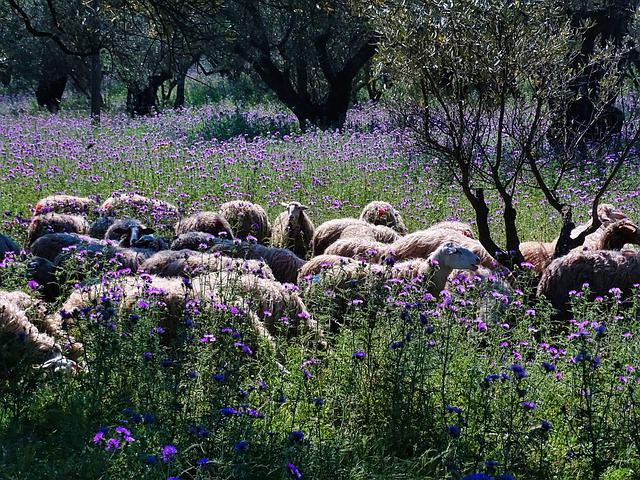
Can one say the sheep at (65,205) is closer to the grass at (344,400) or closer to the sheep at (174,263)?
the sheep at (174,263)

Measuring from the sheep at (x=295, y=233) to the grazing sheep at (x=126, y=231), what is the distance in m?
1.83

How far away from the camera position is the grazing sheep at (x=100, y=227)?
1109 cm

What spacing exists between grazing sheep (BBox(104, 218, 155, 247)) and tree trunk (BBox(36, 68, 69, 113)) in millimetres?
28481

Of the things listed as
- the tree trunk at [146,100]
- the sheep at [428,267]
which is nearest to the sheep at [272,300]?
the sheep at [428,267]

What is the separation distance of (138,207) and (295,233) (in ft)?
7.44

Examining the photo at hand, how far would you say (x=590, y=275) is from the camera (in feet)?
27.3

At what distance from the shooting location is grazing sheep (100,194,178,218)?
467 inches

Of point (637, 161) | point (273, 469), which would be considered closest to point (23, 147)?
point (637, 161)

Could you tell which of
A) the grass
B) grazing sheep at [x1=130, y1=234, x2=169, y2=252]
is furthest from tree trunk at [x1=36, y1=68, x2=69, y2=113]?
the grass

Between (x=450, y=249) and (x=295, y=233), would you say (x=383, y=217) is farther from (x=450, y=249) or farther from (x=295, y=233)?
(x=450, y=249)

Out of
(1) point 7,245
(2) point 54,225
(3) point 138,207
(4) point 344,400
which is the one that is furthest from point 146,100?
(4) point 344,400

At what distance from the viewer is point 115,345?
4863mm

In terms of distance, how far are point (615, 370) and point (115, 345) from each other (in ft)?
9.34

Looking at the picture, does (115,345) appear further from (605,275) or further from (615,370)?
(605,275)
